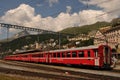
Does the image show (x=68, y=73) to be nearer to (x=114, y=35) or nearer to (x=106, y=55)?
(x=106, y=55)

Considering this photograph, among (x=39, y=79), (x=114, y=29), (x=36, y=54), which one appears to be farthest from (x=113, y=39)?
(x=39, y=79)

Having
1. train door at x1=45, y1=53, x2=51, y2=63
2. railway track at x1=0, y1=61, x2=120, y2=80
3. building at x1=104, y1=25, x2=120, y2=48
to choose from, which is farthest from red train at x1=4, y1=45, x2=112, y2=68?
building at x1=104, y1=25, x2=120, y2=48

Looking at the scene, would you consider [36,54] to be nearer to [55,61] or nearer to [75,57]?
[55,61]

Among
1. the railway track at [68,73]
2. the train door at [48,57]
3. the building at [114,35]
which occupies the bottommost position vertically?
the railway track at [68,73]

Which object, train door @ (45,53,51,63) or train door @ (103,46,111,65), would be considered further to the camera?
train door @ (45,53,51,63)

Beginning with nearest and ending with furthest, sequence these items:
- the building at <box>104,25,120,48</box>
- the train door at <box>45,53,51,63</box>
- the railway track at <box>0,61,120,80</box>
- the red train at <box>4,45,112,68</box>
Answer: the railway track at <box>0,61,120,80</box>
the red train at <box>4,45,112,68</box>
the train door at <box>45,53,51,63</box>
the building at <box>104,25,120,48</box>

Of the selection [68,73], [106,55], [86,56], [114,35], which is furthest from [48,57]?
[114,35]

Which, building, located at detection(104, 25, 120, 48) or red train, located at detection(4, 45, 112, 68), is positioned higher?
building, located at detection(104, 25, 120, 48)

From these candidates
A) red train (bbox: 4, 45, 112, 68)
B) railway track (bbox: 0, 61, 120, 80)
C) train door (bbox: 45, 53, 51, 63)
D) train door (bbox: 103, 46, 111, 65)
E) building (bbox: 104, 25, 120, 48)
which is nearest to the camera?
railway track (bbox: 0, 61, 120, 80)

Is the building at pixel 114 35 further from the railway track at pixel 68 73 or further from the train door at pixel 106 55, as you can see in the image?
the railway track at pixel 68 73

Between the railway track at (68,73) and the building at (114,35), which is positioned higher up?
the building at (114,35)

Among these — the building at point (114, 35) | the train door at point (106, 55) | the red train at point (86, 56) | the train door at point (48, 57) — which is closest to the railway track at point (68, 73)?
the red train at point (86, 56)

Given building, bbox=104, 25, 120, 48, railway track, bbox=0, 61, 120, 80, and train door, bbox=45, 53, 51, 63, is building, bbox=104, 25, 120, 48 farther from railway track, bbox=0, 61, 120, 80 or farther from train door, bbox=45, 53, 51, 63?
railway track, bbox=0, 61, 120, 80

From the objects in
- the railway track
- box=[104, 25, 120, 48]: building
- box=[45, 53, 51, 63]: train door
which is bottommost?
the railway track
